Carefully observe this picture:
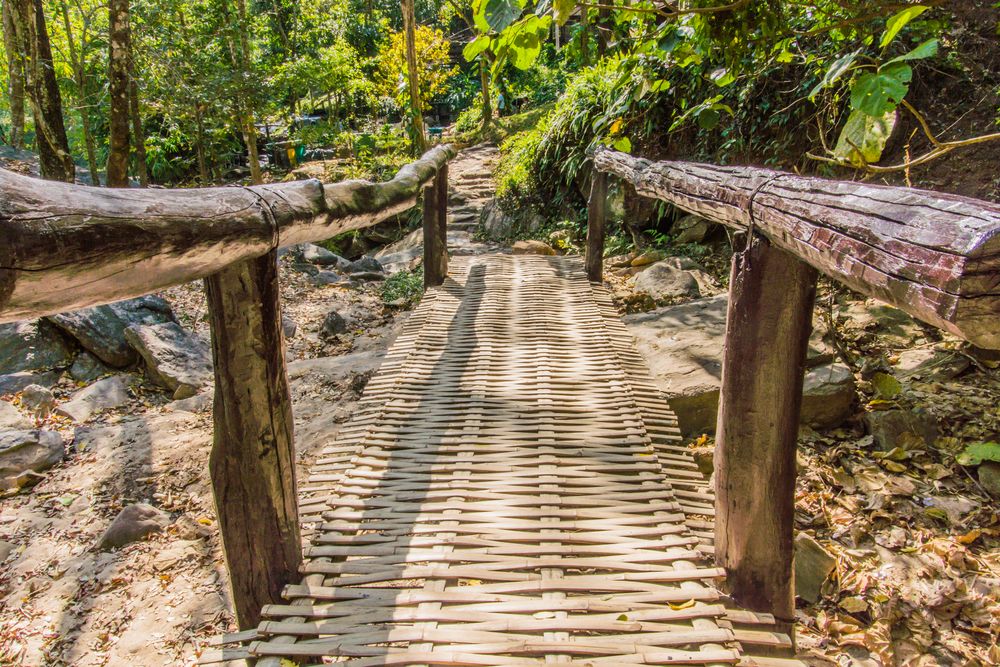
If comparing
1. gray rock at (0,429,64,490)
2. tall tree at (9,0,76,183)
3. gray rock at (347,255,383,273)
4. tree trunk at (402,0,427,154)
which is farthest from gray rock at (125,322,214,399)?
tree trunk at (402,0,427,154)

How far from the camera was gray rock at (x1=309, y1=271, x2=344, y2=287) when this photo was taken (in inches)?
286

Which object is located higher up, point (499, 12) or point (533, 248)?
point (499, 12)

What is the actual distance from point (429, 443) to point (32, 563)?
2.11m

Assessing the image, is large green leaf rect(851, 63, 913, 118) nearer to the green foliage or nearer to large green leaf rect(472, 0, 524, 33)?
large green leaf rect(472, 0, 524, 33)

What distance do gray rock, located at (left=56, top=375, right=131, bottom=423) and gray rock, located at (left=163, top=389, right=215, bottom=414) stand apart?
0.46 metres

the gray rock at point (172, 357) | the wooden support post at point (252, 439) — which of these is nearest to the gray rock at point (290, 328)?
the gray rock at point (172, 357)

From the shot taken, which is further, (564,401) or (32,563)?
(564,401)

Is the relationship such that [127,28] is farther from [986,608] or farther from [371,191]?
[986,608]

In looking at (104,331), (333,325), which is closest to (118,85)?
(104,331)

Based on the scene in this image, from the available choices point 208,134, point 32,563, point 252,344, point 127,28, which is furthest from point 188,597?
point 208,134

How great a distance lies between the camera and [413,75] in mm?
10023

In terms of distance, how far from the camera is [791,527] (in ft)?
5.94

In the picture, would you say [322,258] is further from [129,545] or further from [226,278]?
[226,278]

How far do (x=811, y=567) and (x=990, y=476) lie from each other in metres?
1.17
